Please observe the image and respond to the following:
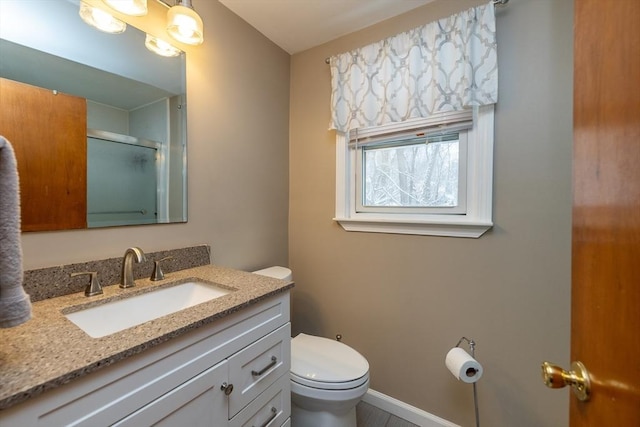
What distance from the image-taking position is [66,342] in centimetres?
59

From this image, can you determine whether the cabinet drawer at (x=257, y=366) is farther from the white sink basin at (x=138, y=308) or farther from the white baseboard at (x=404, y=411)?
the white baseboard at (x=404, y=411)

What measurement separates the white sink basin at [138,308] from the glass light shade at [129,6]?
109cm

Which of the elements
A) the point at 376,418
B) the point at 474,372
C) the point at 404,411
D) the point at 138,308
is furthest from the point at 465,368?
the point at 138,308

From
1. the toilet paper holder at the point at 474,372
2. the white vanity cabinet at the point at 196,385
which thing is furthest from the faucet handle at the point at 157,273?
the toilet paper holder at the point at 474,372

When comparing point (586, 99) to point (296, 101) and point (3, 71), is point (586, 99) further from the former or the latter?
point (296, 101)

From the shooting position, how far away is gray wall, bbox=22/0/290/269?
115 cm

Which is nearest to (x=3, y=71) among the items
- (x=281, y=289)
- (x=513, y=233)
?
(x=281, y=289)

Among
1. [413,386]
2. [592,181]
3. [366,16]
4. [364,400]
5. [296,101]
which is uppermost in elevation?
[366,16]

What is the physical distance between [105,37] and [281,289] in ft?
3.96

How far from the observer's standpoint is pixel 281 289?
100 cm

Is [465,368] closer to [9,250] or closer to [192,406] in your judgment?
[192,406]

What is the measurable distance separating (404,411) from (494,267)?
39.2 inches

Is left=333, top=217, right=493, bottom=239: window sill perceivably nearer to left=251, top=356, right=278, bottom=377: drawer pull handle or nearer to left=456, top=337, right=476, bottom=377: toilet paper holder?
left=456, top=337, right=476, bottom=377: toilet paper holder

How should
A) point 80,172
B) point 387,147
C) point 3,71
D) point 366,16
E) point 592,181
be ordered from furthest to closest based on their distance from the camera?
point 387,147 < point 366,16 < point 80,172 < point 3,71 < point 592,181
